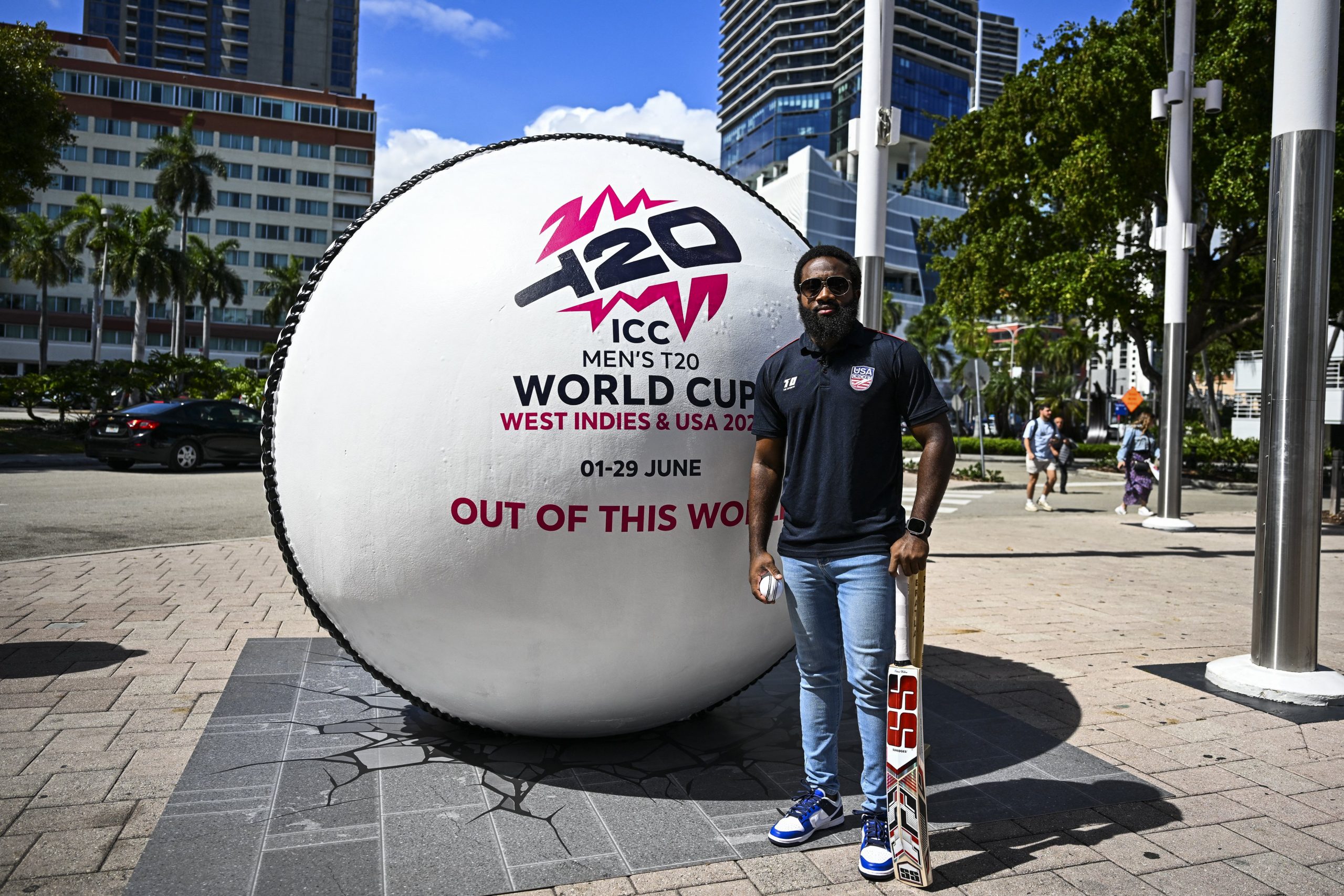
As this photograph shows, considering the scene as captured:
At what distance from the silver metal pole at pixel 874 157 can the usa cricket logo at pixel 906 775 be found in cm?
621

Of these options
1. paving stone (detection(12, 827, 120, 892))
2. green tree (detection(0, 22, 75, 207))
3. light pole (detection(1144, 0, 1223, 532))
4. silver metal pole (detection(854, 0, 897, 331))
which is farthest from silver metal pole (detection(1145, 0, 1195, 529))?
green tree (detection(0, 22, 75, 207))

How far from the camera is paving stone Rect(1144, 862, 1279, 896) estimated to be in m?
3.27

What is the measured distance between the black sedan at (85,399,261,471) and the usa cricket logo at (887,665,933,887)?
1817cm

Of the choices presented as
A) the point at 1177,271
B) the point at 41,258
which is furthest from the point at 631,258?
the point at 41,258

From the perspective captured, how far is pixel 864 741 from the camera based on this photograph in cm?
359

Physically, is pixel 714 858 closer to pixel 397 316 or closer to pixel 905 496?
pixel 397 316

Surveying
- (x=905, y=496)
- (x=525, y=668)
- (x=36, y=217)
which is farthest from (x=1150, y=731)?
(x=36, y=217)

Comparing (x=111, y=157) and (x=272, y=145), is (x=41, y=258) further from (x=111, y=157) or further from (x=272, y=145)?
(x=272, y=145)

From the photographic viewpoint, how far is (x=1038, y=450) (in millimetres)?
17547

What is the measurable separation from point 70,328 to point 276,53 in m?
92.1

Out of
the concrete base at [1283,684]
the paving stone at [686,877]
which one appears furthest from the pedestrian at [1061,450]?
the paving stone at [686,877]

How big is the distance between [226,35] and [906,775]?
614 feet

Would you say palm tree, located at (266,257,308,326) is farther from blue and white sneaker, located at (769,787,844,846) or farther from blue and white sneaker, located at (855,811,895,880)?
blue and white sneaker, located at (855,811,895,880)

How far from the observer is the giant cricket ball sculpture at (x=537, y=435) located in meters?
3.75
